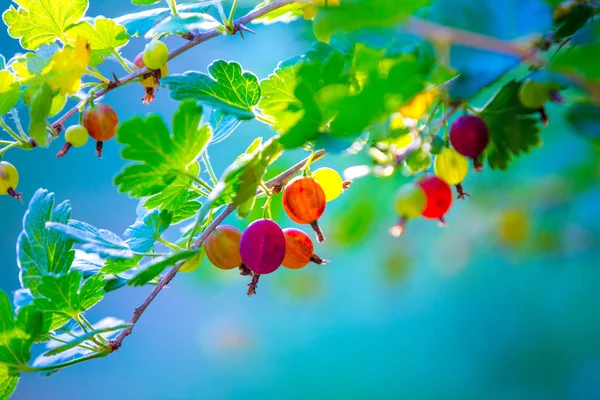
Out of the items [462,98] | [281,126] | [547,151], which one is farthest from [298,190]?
[547,151]

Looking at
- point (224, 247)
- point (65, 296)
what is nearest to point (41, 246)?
point (65, 296)

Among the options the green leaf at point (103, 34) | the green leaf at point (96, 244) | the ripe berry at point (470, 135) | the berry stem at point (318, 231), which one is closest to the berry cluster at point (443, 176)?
the ripe berry at point (470, 135)

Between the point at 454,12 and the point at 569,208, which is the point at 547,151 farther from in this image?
the point at 454,12

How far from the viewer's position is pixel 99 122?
599mm

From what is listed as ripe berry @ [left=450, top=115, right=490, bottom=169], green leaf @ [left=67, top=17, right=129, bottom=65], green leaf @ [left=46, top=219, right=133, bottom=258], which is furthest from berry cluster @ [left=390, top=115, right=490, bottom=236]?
green leaf @ [left=67, top=17, right=129, bottom=65]

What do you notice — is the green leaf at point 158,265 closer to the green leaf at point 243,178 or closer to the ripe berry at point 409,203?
the green leaf at point 243,178

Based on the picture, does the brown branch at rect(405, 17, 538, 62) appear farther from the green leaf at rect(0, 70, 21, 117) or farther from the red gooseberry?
the green leaf at rect(0, 70, 21, 117)

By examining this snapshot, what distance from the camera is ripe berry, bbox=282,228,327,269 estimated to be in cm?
56

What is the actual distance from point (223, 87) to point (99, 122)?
0.15 m

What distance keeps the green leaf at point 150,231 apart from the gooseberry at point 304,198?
0.33ft

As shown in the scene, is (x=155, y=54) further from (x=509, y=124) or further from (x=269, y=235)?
(x=509, y=124)

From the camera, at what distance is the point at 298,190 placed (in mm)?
500

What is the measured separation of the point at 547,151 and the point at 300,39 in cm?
27

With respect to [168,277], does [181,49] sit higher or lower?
higher
